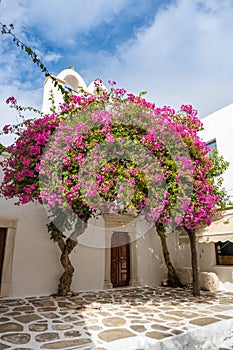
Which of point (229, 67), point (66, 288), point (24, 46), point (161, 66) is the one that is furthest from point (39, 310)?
point (229, 67)

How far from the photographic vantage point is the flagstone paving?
15.5ft

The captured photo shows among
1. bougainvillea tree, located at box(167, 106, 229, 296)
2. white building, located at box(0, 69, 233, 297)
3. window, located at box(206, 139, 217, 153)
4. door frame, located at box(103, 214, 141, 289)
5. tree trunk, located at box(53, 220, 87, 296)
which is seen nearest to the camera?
bougainvillea tree, located at box(167, 106, 229, 296)

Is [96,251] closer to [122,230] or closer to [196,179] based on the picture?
[122,230]

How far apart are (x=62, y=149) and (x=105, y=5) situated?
3397mm

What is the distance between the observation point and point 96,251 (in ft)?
36.6

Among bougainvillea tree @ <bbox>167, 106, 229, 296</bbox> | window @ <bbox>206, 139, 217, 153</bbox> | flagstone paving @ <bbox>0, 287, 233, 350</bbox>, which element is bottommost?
flagstone paving @ <bbox>0, 287, 233, 350</bbox>

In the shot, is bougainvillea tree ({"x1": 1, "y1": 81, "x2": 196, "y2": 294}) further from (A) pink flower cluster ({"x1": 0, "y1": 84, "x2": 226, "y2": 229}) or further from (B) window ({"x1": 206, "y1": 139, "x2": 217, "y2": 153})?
(B) window ({"x1": 206, "y1": 139, "x2": 217, "y2": 153})

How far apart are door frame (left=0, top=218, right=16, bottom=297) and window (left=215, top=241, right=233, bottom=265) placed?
30.9 ft

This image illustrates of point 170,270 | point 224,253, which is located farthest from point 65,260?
point 224,253

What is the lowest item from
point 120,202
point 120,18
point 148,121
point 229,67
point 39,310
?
point 39,310

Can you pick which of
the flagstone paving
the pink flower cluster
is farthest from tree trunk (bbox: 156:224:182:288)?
the pink flower cluster

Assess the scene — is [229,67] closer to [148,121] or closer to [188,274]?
[148,121]

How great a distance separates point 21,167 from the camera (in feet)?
23.7

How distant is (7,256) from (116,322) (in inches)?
193
